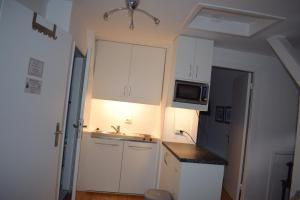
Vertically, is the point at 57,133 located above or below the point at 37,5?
below

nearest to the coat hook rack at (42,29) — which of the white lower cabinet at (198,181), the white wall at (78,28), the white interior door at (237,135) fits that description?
the white wall at (78,28)

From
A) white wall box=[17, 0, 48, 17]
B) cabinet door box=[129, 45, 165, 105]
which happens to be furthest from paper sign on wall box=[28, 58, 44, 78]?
cabinet door box=[129, 45, 165, 105]

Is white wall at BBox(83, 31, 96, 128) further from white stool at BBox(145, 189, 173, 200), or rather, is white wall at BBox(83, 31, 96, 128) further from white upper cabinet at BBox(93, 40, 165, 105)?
white stool at BBox(145, 189, 173, 200)

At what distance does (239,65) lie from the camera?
352 centimetres

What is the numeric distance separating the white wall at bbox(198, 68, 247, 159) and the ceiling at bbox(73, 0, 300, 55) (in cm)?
150

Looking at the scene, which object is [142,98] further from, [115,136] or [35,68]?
[35,68]

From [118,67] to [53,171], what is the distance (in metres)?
1.94

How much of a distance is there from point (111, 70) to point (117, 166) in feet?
4.95

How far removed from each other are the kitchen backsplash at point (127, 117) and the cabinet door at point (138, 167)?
0.46 meters

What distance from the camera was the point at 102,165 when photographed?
354cm

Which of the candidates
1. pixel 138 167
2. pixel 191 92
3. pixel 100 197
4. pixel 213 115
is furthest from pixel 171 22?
pixel 213 115

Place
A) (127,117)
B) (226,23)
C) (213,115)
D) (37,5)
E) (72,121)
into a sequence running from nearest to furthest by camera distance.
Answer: (37,5)
(226,23)
(72,121)
(127,117)
(213,115)

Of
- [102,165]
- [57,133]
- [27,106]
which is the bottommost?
[102,165]

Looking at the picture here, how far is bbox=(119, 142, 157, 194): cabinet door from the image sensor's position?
3.56m
